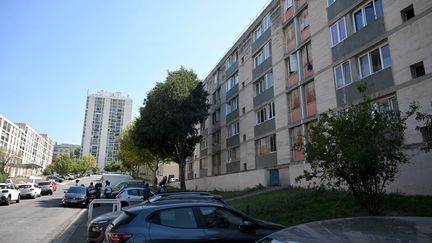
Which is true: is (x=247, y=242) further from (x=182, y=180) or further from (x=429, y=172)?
(x=182, y=180)

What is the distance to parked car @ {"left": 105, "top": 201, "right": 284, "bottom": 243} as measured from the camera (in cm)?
544

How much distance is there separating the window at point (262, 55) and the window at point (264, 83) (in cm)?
162

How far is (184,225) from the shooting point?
5824 mm

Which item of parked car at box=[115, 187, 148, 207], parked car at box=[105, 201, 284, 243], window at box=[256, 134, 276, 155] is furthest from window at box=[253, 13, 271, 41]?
parked car at box=[105, 201, 284, 243]

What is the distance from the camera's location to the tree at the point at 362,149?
10.1 m

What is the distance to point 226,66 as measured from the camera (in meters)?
37.2

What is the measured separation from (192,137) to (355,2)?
2128cm

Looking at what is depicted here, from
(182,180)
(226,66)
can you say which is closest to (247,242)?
(182,180)

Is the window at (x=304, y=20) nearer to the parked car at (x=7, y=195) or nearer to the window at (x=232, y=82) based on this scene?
the window at (x=232, y=82)

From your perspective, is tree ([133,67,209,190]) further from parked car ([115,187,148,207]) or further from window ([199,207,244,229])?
window ([199,207,244,229])

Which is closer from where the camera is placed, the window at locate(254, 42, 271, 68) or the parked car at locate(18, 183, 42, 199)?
the window at locate(254, 42, 271, 68)

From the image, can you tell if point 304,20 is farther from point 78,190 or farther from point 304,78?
point 78,190

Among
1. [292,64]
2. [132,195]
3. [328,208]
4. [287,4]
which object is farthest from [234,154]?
[328,208]

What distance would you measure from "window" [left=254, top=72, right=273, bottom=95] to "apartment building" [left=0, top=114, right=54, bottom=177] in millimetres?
60290
